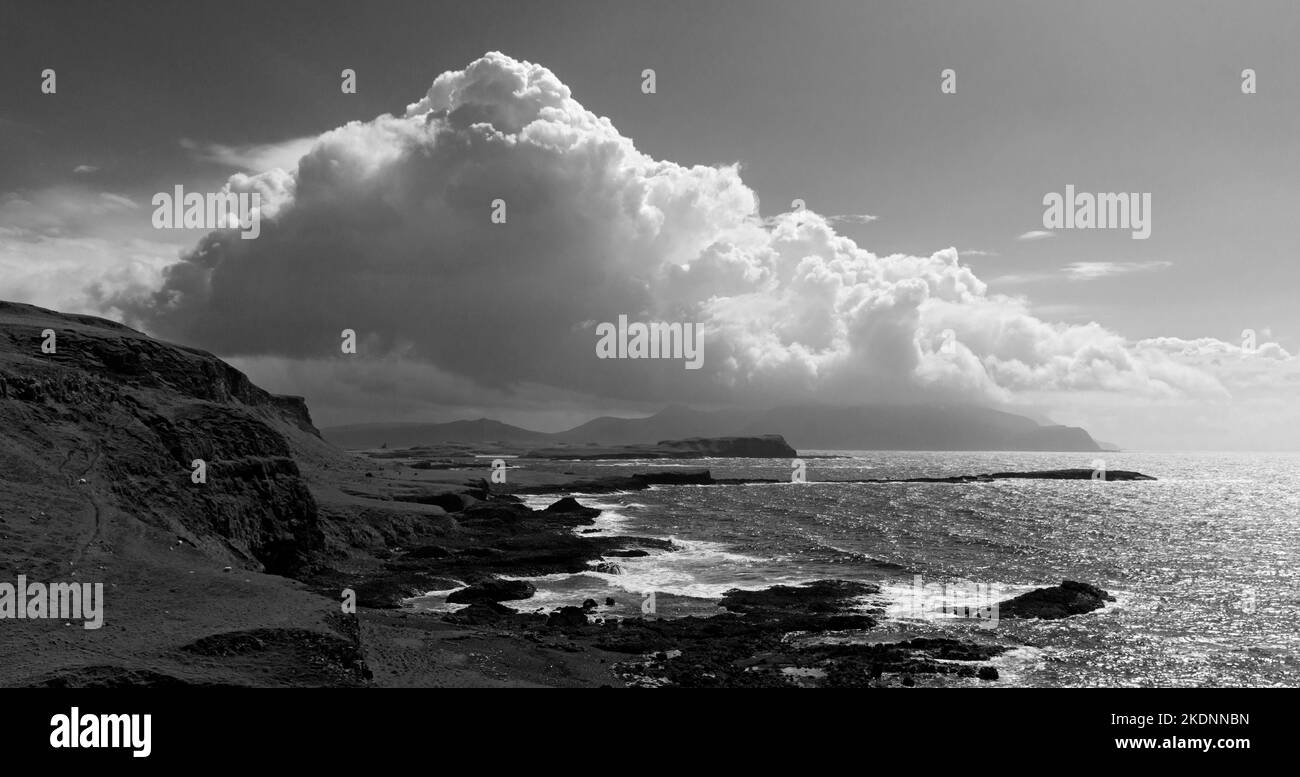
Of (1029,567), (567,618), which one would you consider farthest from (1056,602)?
(567,618)

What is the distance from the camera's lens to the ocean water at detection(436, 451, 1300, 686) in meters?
31.7

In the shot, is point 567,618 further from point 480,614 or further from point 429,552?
point 429,552

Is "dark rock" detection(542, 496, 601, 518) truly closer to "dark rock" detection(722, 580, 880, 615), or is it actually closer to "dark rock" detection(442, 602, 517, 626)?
"dark rock" detection(722, 580, 880, 615)

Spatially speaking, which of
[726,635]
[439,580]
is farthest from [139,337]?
[726,635]

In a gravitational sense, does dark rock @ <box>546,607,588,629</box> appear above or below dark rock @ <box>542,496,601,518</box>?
above

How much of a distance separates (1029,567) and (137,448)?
189ft

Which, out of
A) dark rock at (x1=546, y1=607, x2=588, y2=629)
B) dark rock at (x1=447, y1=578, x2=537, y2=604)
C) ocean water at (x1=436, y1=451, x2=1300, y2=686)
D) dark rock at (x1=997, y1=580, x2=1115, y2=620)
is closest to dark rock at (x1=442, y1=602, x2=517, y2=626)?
dark rock at (x1=447, y1=578, x2=537, y2=604)

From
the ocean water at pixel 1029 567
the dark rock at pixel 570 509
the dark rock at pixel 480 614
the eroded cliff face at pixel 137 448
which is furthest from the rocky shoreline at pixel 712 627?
the dark rock at pixel 570 509

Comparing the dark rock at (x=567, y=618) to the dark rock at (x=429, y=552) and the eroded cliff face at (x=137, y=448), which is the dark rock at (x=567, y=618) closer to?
the eroded cliff face at (x=137, y=448)

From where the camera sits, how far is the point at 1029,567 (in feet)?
176

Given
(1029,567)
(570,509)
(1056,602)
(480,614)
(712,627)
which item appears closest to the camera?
(712,627)

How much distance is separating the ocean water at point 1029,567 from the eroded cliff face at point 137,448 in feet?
51.9

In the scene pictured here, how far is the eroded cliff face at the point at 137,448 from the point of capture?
33.6 meters

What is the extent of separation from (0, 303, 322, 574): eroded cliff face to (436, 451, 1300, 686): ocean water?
622 inches
